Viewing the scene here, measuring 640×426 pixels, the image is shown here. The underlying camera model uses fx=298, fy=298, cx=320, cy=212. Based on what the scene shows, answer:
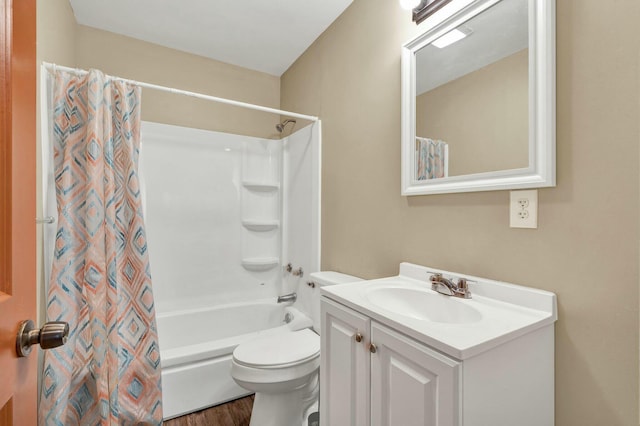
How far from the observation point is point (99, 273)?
1399 mm

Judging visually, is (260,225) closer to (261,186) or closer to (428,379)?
(261,186)

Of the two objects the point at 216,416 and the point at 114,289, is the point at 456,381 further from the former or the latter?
the point at 216,416

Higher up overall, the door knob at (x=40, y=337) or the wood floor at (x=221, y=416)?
the door knob at (x=40, y=337)

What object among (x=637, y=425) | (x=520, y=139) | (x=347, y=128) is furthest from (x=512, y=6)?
(x=637, y=425)

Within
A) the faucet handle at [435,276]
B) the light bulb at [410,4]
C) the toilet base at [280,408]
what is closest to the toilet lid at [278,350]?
the toilet base at [280,408]

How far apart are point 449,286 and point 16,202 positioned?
1257 mm

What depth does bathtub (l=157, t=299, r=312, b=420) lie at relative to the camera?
5.77 ft

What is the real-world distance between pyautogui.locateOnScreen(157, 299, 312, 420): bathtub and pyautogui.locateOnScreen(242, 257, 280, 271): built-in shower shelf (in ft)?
1.25

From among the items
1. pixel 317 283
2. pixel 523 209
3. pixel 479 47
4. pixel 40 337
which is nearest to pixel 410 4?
pixel 479 47

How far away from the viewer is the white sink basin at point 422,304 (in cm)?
108

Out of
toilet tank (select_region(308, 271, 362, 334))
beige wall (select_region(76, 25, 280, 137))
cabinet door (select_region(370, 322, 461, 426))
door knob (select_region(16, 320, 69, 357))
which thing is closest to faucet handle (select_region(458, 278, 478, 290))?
cabinet door (select_region(370, 322, 461, 426))

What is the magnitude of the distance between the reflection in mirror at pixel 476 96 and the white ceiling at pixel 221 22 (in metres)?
0.95

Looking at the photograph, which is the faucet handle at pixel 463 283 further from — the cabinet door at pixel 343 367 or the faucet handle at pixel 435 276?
the cabinet door at pixel 343 367

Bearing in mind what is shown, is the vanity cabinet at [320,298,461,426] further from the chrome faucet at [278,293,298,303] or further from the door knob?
the chrome faucet at [278,293,298,303]
